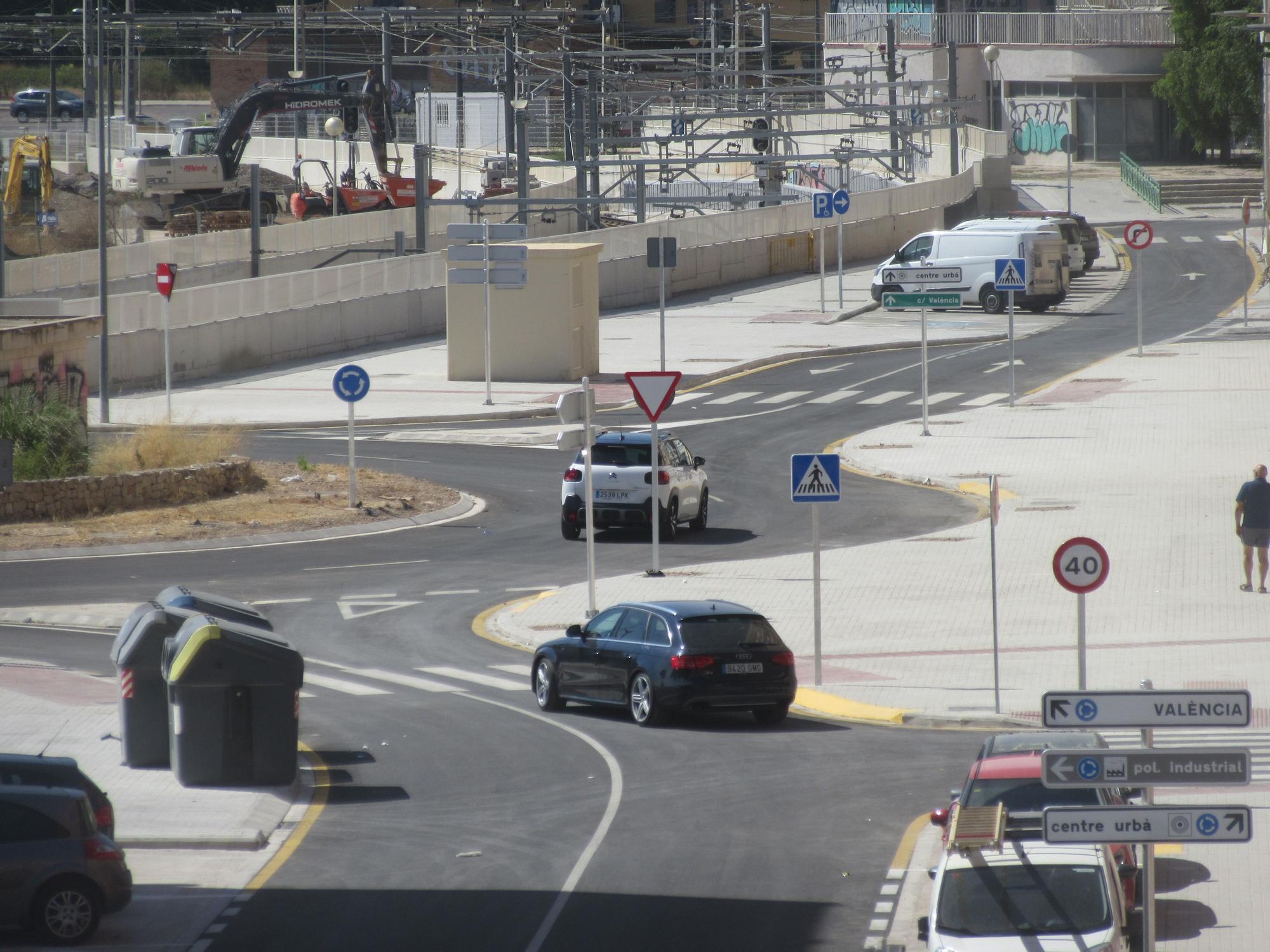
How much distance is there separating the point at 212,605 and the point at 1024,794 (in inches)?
305

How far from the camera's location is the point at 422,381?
4144cm

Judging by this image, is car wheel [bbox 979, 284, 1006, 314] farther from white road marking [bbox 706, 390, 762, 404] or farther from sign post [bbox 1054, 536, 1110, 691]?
sign post [bbox 1054, 536, 1110, 691]

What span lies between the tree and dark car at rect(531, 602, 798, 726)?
5483cm

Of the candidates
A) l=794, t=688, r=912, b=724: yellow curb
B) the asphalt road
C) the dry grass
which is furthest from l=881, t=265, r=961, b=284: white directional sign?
l=794, t=688, r=912, b=724: yellow curb

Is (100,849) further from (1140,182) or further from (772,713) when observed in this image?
(1140,182)

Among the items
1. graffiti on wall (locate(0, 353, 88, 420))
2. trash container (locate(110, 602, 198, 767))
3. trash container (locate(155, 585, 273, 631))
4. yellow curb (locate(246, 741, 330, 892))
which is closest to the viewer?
yellow curb (locate(246, 741, 330, 892))

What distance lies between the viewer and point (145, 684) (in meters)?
14.8

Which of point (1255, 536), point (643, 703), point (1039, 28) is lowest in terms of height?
point (643, 703)

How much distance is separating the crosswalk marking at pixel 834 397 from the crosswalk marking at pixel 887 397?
21.9 inches

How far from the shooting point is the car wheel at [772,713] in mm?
16688

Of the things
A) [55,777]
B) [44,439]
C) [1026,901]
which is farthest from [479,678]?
[44,439]

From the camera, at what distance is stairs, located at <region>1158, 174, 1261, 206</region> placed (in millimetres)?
65875

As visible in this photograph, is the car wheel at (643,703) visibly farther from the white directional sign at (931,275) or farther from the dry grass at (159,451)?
the white directional sign at (931,275)

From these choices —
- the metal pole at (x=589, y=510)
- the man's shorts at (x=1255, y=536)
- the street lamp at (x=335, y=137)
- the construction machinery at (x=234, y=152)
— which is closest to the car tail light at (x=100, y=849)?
the metal pole at (x=589, y=510)
